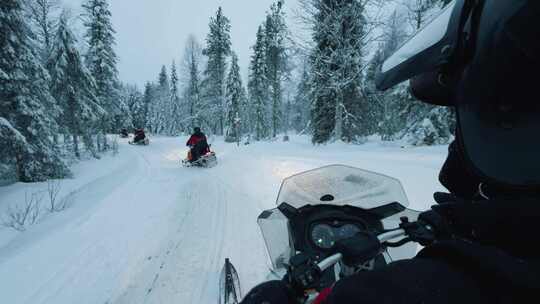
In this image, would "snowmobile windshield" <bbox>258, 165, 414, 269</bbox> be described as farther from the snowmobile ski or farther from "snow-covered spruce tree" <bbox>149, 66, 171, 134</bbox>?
"snow-covered spruce tree" <bbox>149, 66, 171, 134</bbox>

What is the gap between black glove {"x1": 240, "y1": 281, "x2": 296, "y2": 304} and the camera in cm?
90

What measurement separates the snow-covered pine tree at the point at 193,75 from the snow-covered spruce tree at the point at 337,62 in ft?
67.8

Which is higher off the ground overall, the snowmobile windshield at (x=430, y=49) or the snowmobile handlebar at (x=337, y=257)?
the snowmobile windshield at (x=430, y=49)

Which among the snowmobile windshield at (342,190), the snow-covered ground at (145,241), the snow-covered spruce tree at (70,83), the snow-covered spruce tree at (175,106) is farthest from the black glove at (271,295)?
the snow-covered spruce tree at (175,106)

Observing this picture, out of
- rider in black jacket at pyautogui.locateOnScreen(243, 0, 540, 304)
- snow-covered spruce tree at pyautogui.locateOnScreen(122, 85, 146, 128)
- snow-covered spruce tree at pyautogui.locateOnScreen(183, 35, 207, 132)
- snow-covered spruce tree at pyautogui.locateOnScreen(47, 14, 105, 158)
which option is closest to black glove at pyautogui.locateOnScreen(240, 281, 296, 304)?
rider in black jacket at pyautogui.locateOnScreen(243, 0, 540, 304)

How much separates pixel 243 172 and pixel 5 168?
8155 millimetres

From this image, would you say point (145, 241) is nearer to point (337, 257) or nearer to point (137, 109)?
point (337, 257)

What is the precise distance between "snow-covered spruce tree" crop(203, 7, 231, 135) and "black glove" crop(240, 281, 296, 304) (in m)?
30.9

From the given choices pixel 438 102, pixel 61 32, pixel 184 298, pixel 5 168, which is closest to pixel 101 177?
pixel 5 168

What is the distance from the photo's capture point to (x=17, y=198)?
6.86 meters

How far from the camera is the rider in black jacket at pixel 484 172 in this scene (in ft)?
1.63

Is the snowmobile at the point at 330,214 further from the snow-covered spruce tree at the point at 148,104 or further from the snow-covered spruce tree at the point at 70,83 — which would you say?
the snow-covered spruce tree at the point at 148,104

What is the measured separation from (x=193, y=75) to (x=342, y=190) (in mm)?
36168

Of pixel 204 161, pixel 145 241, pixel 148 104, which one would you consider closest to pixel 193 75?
pixel 148 104
